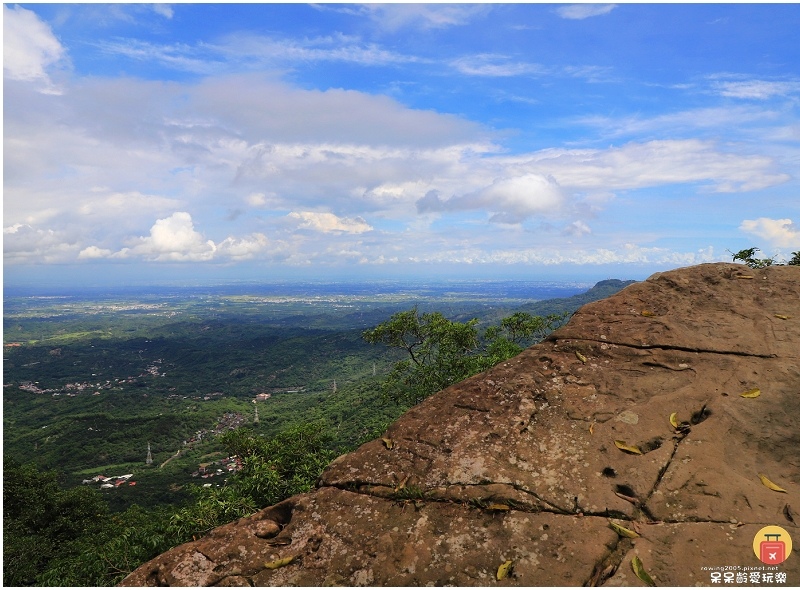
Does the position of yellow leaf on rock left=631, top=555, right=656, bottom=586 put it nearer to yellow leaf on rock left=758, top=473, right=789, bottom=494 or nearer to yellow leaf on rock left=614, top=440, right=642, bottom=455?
yellow leaf on rock left=614, top=440, right=642, bottom=455

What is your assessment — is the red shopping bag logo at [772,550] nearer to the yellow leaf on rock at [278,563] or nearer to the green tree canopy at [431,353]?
the yellow leaf on rock at [278,563]

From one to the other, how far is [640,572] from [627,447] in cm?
202

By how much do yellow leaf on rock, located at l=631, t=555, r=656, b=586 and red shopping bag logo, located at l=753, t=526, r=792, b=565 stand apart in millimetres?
1567

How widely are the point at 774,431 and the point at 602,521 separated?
3583 mm

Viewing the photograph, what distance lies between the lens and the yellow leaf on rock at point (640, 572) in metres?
5.55

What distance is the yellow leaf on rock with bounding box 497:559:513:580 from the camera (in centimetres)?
584

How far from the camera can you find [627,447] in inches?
283

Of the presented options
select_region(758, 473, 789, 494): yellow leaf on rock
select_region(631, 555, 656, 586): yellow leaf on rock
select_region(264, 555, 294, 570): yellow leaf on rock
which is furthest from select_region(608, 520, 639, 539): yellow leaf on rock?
select_region(264, 555, 294, 570): yellow leaf on rock

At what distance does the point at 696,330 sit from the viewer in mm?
9195

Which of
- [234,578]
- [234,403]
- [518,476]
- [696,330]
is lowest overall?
[234,403]

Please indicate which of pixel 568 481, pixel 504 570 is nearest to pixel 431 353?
pixel 568 481

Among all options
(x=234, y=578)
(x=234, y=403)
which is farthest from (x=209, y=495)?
(x=234, y=403)

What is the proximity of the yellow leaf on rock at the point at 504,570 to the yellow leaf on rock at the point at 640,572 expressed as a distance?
156cm

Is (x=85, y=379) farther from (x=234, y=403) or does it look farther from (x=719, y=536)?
(x=719, y=536)
